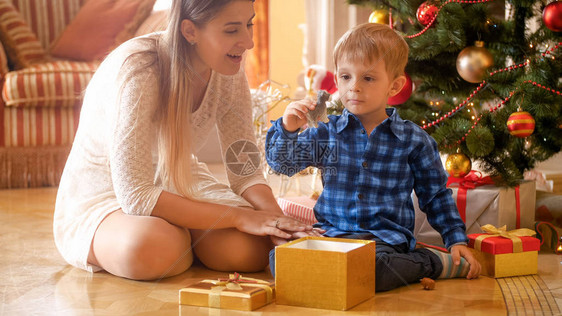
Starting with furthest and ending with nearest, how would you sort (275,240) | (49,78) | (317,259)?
(49,78) → (275,240) → (317,259)

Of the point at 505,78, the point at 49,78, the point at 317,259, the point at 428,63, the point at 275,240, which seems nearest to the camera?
the point at 317,259

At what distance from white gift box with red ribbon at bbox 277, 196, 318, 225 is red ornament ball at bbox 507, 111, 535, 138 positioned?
1.64 feet

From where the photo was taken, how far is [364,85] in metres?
1.23

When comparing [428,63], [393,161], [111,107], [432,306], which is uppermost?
[428,63]

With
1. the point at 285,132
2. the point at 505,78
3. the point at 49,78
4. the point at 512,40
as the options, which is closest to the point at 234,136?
the point at 285,132

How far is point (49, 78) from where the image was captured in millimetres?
2484

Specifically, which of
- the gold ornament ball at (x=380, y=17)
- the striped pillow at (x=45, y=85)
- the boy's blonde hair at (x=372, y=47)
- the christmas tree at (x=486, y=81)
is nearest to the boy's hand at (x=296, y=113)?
the boy's blonde hair at (x=372, y=47)

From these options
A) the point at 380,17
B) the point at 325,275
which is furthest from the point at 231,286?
the point at 380,17

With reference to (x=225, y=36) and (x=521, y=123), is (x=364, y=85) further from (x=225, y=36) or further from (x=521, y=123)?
(x=521, y=123)

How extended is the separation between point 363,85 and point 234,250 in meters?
0.41

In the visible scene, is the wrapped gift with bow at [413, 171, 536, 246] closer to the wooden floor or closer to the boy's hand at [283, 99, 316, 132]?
the wooden floor

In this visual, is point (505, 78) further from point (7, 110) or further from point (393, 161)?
point (7, 110)

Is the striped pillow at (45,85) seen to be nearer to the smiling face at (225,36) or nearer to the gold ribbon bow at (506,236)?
the smiling face at (225,36)

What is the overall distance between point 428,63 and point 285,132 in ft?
2.19
